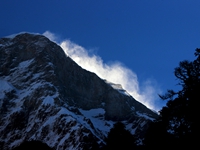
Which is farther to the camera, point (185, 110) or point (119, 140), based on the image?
point (119, 140)

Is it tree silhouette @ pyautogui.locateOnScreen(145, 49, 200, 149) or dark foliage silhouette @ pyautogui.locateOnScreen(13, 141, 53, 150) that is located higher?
tree silhouette @ pyautogui.locateOnScreen(145, 49, 200, 149)

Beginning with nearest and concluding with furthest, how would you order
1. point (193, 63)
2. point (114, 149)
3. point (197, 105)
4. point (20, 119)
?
point (197, 105)
point (193, 63)
point (114, 149)
point (20, 119)

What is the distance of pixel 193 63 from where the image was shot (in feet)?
72.3

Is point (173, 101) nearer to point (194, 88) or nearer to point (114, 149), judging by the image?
point (194, 88)

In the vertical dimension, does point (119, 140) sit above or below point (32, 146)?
above

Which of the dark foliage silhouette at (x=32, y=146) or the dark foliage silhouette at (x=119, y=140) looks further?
the dark foliage silhouette at (x=119, y=140)

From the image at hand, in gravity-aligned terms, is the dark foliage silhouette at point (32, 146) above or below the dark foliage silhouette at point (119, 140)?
below

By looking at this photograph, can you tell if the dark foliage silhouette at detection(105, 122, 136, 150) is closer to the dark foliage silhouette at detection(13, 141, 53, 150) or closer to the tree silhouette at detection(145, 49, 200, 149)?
the tree silhouette at detection(145, 49, 200, 149)

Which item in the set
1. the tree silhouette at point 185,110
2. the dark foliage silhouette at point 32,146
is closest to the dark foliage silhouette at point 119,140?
the tree silhouette at point 185,110

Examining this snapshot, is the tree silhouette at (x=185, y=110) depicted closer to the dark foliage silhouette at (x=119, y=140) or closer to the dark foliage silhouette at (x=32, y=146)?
the dark foliage silhouette at (x=119, y=140)

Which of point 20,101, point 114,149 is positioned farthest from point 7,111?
point 114,149

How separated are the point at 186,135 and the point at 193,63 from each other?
4.86 m

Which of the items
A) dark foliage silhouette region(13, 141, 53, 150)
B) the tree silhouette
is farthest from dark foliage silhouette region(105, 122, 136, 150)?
dark foliage silhouette region(13, 141, 53, 150)

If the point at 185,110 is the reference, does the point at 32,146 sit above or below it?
below
